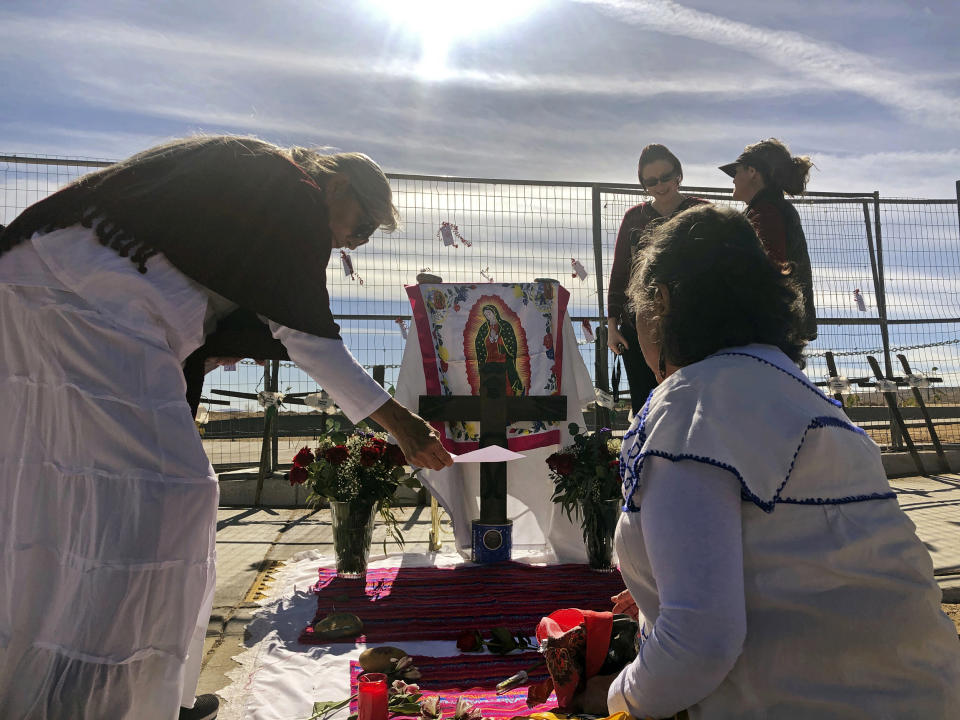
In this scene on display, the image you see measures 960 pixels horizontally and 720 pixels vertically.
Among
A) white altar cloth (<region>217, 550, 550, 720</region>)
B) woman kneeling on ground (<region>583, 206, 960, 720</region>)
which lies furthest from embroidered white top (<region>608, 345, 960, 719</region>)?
white altar cloth (<region>217, 550, 550, 720</region>)

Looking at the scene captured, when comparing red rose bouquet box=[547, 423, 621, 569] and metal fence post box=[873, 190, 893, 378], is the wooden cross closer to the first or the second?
red rose bouquet box=[547, 423, 621, 569]

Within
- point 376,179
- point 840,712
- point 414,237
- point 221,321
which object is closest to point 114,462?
point 221,321

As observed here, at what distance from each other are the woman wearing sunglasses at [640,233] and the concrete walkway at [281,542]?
1.75 m

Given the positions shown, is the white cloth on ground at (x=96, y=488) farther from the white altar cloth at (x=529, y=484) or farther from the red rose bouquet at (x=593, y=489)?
the white altar cloth at (x=529, y=484)

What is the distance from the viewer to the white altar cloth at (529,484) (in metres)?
4.62

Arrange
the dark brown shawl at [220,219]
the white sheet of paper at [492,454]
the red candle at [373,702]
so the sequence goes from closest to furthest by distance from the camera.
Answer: the dark brown shawl at [220,219] → the red candle at [373,702] → the white sheet of paper at [492,454]

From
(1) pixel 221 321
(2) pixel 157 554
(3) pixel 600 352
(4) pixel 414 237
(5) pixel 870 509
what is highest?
(4) pixel 414 237

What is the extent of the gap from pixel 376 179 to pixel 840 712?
1.76 meters

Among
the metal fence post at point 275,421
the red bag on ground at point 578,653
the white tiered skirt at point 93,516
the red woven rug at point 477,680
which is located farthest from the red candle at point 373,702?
the metal fence post at point 275,421

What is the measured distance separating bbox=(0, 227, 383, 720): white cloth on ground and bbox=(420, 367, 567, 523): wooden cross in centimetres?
278

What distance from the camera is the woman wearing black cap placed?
3.42 m

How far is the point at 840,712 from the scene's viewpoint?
113 cm

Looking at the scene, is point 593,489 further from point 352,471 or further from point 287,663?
point 287,663

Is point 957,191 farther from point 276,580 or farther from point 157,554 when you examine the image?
point 157,554
